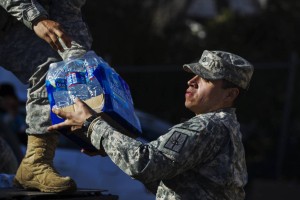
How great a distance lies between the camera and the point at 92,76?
4.62 m

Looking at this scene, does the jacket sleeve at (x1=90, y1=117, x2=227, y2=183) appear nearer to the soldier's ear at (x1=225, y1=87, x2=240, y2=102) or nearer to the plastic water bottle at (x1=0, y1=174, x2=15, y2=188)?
the soldier's ear at (x1=225, y1=87, x2=240, y2=102)

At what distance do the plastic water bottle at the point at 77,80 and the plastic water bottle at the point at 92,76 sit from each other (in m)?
0.02

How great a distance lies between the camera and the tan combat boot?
16.3 ft

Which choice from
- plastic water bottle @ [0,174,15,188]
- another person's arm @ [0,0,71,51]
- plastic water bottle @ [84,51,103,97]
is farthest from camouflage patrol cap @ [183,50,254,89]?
plastic water bottle @ [0,174,15,188]

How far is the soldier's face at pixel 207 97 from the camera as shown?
464 cm

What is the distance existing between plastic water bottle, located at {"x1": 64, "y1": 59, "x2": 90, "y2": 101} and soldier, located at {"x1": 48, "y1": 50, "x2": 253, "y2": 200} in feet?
0.31

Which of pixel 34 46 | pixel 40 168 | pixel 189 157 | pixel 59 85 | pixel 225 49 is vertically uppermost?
pixel 34 46

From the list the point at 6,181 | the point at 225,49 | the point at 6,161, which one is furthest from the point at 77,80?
the point at 225,49

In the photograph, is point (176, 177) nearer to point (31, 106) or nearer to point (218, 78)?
point (218, 78)

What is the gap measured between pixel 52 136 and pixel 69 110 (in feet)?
2.27

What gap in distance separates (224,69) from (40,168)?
1.13 m

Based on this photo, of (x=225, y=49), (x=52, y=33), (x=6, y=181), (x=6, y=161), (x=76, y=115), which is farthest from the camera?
(x=225, y=49)

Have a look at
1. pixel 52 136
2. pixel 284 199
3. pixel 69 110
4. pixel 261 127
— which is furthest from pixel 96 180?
pixel 69 110

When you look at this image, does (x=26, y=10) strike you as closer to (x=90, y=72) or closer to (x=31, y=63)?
(x=31, y=63)
